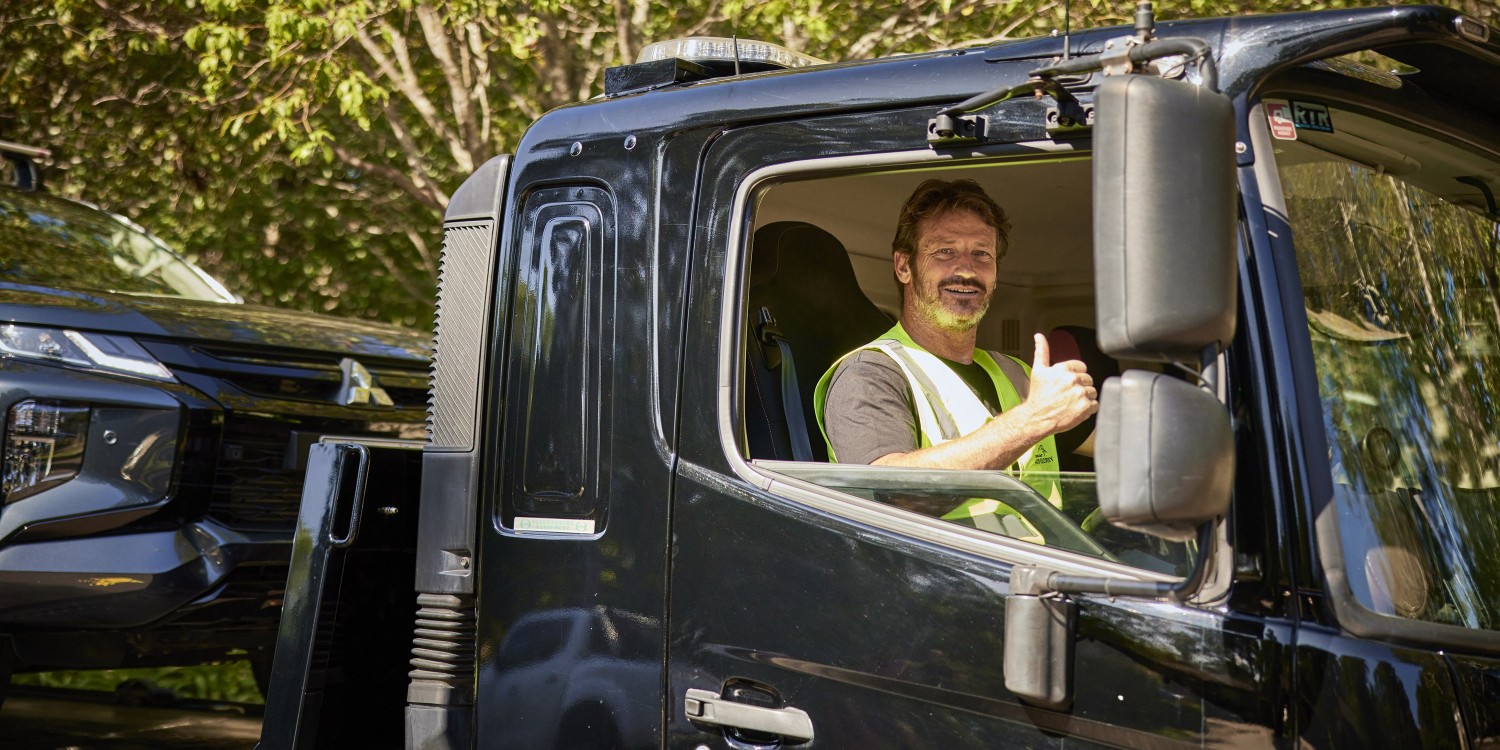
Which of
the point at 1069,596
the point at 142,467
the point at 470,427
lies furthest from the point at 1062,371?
the point at 142,467

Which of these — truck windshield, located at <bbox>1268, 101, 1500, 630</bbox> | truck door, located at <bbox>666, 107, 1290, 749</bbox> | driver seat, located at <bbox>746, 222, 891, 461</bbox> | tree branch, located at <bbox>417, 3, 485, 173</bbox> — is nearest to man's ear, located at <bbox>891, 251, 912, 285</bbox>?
driver seat, located at <bbox>746, 222, 891, 461</bbox>

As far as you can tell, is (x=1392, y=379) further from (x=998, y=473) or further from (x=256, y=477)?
(x=256, y=477)

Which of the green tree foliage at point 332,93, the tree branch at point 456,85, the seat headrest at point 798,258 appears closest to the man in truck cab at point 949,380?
the seat headrest at point 798,258

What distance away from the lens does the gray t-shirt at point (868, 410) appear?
113 inches

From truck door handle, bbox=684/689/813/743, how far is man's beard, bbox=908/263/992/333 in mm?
1004

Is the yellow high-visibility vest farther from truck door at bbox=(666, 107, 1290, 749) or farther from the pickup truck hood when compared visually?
the pickup truck hood

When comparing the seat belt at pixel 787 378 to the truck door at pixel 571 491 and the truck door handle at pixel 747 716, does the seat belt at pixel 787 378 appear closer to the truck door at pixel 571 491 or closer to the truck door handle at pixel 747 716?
the truck door at pixel 571 491

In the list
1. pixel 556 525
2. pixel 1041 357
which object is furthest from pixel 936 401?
pixel 556 525

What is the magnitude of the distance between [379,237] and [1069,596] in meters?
8.09

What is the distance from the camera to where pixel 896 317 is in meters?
3.55

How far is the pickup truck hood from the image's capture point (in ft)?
15.3

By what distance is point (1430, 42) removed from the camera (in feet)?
7.79

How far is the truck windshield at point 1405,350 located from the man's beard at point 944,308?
0.86 m

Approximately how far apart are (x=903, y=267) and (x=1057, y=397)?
75cm
